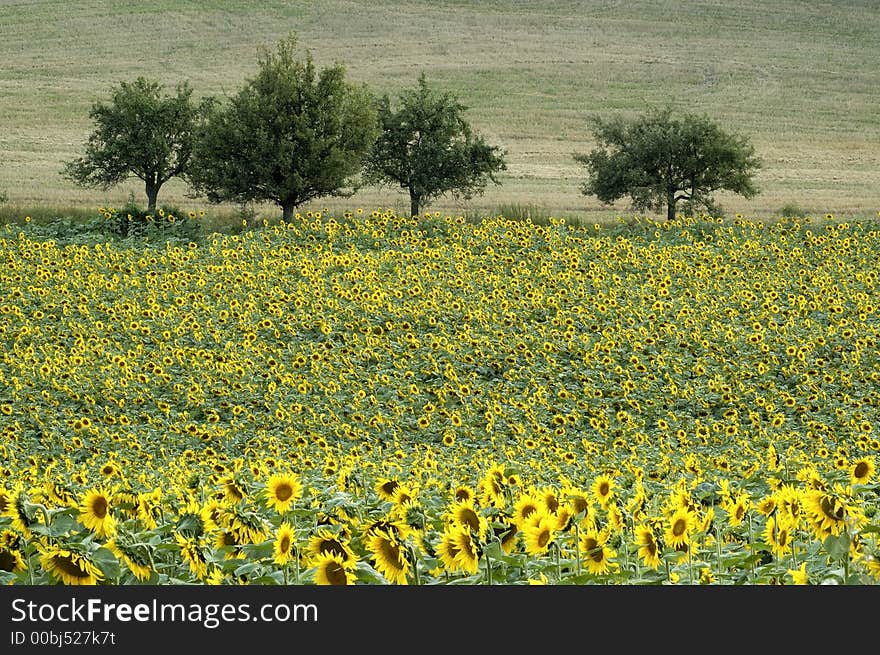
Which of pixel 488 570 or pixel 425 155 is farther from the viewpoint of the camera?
pixel 425 155

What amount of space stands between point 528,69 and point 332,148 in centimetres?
5247

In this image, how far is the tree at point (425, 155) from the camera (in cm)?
3847

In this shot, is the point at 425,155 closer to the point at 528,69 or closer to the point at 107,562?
the point at 107,562

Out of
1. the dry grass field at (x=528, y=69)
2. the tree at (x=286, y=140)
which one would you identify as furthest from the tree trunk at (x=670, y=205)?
the tree at (x=286, y=140)

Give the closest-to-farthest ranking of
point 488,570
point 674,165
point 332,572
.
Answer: point 332,572
point 488,570
point 674,165

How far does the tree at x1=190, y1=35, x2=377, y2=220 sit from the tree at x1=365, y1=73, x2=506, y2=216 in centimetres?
429

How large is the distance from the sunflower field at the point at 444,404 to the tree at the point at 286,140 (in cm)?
518

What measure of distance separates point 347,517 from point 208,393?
10.8 m

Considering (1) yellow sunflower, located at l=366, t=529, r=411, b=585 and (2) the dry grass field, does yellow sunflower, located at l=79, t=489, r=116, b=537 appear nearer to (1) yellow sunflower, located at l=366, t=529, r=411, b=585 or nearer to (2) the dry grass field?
(1) yellow sunflower, located at l=366, t=529, r=411, b=585

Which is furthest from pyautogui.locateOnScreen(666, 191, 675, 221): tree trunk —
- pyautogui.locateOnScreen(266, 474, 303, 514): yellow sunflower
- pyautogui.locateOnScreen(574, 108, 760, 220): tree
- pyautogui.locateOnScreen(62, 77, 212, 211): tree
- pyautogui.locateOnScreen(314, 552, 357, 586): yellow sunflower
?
pyautogui.locateOnScreen(314, 552, 357, 586): yellow sunflower

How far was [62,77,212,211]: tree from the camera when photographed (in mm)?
40812

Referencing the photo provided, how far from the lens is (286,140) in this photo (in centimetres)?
3250

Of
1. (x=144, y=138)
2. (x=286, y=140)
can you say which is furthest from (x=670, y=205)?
(x=144, y=138)

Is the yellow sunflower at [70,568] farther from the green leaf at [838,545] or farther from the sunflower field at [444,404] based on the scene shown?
the green leaf at [838,545]
